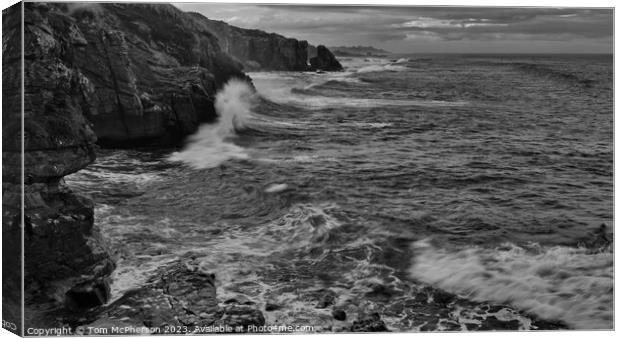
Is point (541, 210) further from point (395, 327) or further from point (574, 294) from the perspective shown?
point (395, 327)

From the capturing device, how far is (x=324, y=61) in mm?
12094

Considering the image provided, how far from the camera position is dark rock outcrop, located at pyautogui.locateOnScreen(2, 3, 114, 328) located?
9883mm

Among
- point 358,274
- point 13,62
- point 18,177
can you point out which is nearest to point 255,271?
point 358,274

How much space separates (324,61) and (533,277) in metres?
4.75

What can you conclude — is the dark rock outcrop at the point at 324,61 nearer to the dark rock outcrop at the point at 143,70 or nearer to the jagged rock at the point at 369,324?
the dark rock outcrop at the point at 143,70

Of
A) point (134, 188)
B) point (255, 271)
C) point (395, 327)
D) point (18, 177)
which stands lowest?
point (395, 327)

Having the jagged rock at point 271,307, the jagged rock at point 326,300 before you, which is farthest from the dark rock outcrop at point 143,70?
the jagged rock at point 326,300

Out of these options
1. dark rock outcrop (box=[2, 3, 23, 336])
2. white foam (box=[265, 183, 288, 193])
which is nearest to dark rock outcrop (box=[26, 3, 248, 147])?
dark rock outcrop (box=[2, 3, 23, 336])

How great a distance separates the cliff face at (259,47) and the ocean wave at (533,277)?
146 inches

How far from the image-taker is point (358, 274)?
35.1 feet

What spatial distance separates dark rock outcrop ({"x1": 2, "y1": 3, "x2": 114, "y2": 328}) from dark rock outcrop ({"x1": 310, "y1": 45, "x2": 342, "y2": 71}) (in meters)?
3.95

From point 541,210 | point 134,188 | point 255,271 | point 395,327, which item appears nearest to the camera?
point 395,327

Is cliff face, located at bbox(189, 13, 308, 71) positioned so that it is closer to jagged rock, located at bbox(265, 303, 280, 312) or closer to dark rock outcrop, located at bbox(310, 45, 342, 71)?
dark rock outcrop, located at bbox(310, 45, 342, 71)

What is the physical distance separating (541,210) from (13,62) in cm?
799
